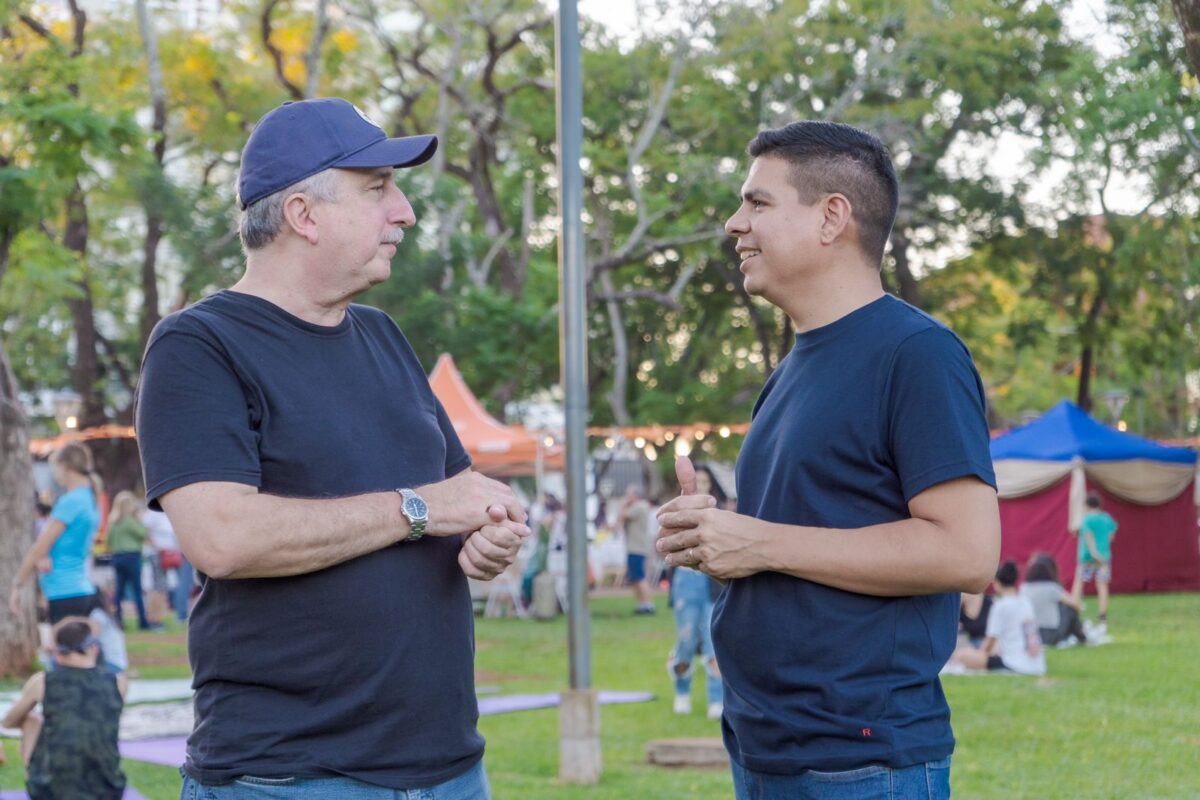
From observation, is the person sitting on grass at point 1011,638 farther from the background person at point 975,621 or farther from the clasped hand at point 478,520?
the clasped hand at point 478,520

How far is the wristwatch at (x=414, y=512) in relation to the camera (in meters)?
2.88

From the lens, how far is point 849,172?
3.17 meters

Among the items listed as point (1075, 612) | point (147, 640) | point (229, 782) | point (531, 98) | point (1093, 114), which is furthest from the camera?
point (531, 98)

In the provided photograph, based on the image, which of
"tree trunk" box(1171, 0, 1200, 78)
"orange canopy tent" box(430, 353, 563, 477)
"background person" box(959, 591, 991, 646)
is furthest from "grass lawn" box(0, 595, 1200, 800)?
"tree trunk" box(1171, 0, 1200, 78)

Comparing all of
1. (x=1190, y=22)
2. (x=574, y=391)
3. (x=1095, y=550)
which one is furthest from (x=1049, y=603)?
(x=1190, y=22)

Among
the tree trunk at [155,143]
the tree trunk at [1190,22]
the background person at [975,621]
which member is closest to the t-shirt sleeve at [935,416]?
the tree trunk at [1190,22]

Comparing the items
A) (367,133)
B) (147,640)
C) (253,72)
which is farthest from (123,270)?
(367,133)

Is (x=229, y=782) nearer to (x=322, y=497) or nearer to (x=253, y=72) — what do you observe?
(x=322, y=497)

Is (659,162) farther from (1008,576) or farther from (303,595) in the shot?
(303,595)

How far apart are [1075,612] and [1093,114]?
918 cm

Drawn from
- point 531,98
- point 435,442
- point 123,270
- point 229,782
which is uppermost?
point 531,98

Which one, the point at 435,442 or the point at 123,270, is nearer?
the point at 435,442

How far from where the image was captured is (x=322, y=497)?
2893 millimetres

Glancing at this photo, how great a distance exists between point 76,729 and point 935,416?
566 cm
